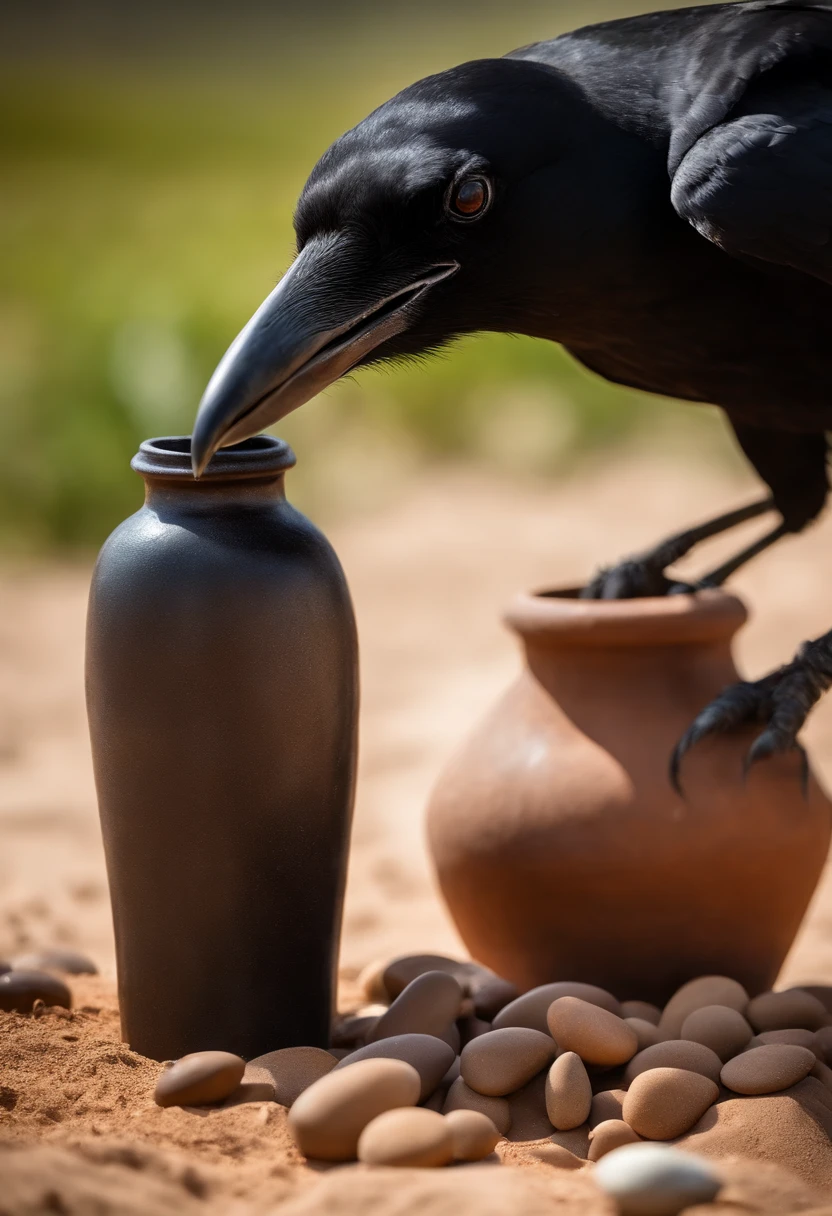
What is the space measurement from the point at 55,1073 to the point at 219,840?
40 cm

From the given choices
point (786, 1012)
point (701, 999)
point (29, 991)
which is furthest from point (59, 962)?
point (786, 1012)

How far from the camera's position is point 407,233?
2105 millimetres

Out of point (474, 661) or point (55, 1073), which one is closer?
point (55, 1073)

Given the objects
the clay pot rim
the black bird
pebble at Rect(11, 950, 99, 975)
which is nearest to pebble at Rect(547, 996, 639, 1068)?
the black bird

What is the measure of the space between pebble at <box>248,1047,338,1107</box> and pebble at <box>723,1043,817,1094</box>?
1.94 feet

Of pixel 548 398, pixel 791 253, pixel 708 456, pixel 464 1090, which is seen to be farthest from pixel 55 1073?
pixel 548 398

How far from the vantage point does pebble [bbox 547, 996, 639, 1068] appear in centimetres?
202

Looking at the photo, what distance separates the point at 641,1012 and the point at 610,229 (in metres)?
1.33

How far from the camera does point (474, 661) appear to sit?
5352mm

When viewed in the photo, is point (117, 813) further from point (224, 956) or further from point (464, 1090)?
point (464, 1090)

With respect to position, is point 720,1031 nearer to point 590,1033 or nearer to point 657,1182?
point 590,1033

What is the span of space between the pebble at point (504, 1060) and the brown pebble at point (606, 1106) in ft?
0.30

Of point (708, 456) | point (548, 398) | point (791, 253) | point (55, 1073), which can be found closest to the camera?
point (55, 1073)

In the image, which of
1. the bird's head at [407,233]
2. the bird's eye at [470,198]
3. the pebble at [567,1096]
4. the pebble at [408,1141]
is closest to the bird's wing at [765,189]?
the bird's head at [407,233]
